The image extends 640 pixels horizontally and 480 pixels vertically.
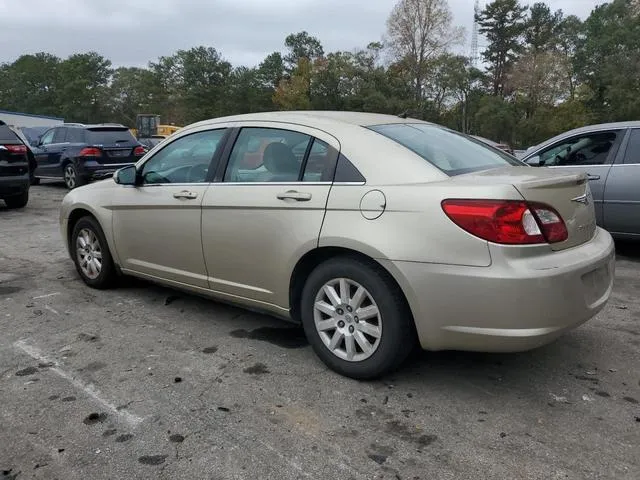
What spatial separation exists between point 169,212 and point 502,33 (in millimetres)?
73744

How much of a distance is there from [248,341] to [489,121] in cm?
5319

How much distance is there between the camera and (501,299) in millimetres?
2740

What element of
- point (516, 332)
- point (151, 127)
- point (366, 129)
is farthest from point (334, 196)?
point (151, 127)

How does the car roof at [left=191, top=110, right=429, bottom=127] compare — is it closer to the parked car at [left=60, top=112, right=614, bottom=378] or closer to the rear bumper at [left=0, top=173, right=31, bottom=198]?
the parked car at [left=60, top=112, right=614, bottom=378]

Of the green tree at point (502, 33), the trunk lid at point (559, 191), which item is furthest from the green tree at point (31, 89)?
the trunk lid at point (559, 191)

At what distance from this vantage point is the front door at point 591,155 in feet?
20.9

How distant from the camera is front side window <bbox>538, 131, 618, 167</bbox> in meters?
6.48

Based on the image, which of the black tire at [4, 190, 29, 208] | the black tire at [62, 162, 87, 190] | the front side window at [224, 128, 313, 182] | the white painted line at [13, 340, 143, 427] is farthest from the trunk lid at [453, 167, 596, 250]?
the black tire at [62, 162, 87, 190]

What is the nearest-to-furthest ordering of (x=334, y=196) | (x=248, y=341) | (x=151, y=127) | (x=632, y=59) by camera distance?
(x=334, y=196), (x=248, y=341), (x=151, y=127), (x=632, y=59)

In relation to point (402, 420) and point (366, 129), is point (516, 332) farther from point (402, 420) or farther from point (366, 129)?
point (366, 129)

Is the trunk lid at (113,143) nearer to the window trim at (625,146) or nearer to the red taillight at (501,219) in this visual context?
the window trim at (625,146)

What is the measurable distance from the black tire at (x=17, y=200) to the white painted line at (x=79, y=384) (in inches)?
306

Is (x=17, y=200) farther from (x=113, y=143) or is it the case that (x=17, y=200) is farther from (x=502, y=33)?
(x=502, y=33)

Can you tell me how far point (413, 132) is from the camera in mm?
3717
